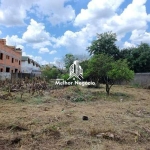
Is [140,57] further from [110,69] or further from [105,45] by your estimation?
[110,69]

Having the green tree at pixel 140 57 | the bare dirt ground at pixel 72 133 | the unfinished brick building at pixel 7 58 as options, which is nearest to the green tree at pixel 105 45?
the green tree at pixel 140 57

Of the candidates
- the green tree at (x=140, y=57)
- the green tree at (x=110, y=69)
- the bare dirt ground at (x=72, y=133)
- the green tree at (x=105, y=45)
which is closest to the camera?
the bare dirt ground at (x=72, y=133)

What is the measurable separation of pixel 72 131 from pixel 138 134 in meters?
1.51

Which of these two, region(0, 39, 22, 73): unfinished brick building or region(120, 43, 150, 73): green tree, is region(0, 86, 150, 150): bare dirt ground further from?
region(0, 39, 22, 73): unfinished brick building

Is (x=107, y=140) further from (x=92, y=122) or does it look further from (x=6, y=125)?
(x=6, y=125)

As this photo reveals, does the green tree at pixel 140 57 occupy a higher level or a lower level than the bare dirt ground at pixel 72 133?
higher

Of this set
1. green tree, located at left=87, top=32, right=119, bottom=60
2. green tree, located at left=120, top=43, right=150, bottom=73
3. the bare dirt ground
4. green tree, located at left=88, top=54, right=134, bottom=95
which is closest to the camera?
the bare dirt ground

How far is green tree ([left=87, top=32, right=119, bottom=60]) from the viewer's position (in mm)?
28125

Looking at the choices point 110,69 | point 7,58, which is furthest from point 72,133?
point 7,58

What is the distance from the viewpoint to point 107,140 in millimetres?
4320

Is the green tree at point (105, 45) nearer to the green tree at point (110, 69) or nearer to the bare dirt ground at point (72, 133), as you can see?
the green tree at point (110, 69)

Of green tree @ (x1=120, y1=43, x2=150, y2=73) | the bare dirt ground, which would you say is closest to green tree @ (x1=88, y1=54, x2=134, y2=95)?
the bare dirt ground

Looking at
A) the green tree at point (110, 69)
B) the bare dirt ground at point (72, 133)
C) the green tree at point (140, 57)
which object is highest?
the green tree at point (140, 57)

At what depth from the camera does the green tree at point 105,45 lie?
1107 inches
